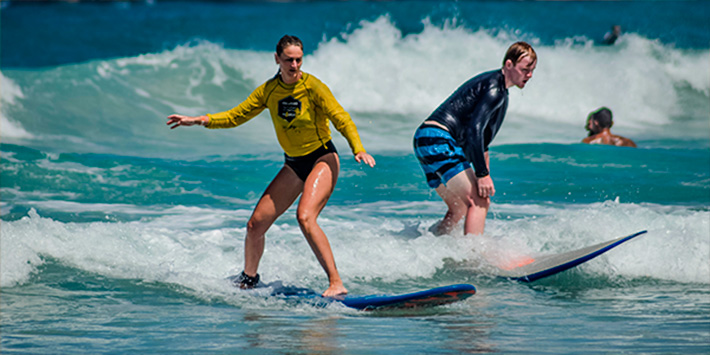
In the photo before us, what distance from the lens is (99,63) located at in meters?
20.5

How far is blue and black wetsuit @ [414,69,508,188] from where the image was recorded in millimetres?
6043

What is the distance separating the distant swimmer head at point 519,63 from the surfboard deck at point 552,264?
1.44m

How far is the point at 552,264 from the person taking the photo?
619cm

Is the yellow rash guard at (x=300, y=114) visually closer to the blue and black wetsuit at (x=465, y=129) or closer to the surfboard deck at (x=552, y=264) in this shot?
the blue and black wetsuit at (x=465, y=129)

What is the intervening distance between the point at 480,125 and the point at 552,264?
1.29 m

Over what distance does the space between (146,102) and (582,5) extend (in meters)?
16.8

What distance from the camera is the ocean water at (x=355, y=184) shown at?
4887 millimetres

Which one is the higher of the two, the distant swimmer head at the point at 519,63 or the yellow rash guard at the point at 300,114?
the distant swimmer head at the point at 519,63

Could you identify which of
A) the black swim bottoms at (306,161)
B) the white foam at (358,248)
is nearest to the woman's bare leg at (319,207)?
the black swim bottoms at (306,161)

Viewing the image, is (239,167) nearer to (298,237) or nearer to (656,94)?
(298,237)

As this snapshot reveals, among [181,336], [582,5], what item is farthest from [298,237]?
[582,5]

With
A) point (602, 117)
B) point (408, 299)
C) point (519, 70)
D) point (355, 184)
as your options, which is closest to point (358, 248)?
point (408, 299)

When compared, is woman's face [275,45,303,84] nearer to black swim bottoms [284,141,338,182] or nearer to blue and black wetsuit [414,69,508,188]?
black swim bottoms [284,141,338,182]

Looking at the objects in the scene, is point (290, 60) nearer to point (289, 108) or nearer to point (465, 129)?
point (289, 108)
